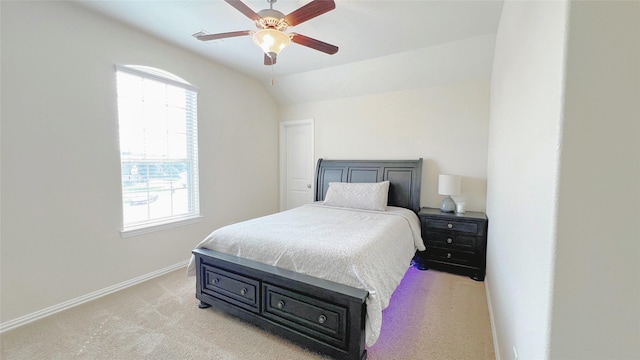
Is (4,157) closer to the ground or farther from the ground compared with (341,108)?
closer to the ground

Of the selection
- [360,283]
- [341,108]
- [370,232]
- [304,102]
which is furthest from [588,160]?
[304,102]

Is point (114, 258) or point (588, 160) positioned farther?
point (114, 258)

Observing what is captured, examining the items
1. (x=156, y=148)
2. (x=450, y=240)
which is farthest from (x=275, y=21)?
(x=450, y=240)

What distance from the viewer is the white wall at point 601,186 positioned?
628 mm

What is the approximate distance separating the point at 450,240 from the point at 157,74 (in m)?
4.07

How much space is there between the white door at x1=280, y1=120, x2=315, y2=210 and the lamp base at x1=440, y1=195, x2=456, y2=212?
221 cm

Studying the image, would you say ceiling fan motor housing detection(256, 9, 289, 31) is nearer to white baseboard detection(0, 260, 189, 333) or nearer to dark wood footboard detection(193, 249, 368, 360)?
dark wood footboard detection(193, 249, 368, 360)

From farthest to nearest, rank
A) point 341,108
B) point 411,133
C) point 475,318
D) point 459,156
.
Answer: point 341,108 < point 411,133 < point 459,156 < point 475,318

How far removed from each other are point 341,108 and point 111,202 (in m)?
3.34

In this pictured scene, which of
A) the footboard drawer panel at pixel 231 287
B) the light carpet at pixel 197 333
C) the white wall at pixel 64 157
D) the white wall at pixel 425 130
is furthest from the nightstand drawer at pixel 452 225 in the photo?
the white wall at pixel 64 157

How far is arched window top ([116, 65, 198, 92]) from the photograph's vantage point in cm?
264

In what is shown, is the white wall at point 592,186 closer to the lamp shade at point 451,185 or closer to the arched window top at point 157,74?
the lamp shade at point 451,185

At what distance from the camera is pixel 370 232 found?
2209 millimetres

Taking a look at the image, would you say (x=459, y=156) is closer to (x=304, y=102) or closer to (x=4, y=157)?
(x=304, y=102)
